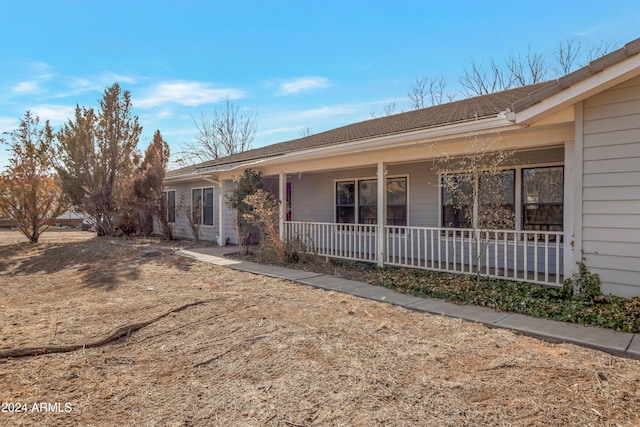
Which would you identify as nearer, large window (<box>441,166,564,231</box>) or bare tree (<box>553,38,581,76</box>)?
large window (<box>441,166,564,231</box>)

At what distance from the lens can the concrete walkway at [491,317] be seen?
3.74m

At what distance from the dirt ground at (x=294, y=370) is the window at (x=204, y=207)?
8.83 metres

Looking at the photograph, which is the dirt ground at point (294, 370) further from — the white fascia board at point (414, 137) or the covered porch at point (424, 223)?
the white fascia board at point (414, 137)

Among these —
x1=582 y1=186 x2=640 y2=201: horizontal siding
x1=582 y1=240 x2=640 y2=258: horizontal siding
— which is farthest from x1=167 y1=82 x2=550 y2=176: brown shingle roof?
x1=582 y1=240 x2=640 y2=258: horizontal siding

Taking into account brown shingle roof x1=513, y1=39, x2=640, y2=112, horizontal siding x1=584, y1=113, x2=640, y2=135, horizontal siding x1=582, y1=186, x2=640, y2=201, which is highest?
brown shingle roof x1=513, y1=39, x2=640, y2=112

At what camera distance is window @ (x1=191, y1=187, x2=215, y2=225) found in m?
14.4

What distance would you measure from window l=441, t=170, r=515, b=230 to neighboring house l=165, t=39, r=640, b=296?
0.05 m

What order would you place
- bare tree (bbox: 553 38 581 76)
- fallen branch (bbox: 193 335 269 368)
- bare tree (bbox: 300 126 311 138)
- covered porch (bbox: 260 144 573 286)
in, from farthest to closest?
bare tree (bbox: 300 126 311 138)
bare tree (bbox: 553 38 581 76)
covered porch (bbox: 260 144 573 286)
fallen branch (bbox: 193 335 269 368)

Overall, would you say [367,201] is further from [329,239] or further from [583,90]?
[583,90]

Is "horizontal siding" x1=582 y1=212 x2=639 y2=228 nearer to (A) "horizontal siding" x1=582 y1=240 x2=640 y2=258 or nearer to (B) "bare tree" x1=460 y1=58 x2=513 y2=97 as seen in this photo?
(A) "horizontal siding" x1=582 y1=240 x2=640 y2=258

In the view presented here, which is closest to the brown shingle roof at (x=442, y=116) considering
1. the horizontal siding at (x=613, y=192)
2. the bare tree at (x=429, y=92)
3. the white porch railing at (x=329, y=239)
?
A: the horizontal siding at (x=613, y=192)

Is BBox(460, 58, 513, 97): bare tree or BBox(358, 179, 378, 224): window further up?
BBox(460, 58, 513, 97): bare tree

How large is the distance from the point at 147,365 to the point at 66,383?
63 centimetres

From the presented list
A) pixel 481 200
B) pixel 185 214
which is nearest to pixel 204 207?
pixel 185 214
